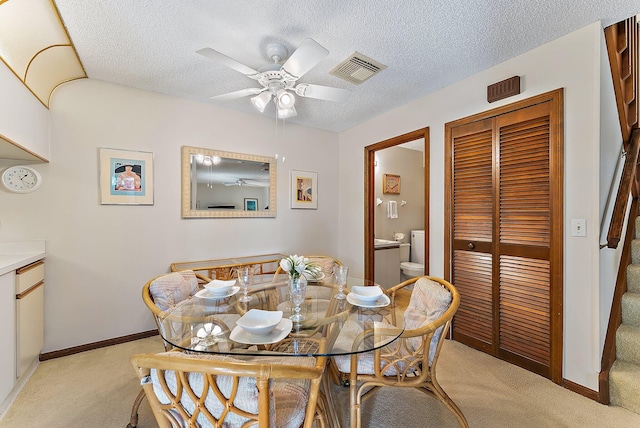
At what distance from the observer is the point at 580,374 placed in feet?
6.28

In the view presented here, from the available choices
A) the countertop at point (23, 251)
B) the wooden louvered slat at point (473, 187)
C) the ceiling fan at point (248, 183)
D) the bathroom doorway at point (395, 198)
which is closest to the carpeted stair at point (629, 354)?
the wooden louvered slat at point (473, 187)

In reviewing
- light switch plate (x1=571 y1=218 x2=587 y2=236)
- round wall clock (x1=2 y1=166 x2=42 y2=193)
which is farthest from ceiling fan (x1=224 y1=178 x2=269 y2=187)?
light switch plate (x1=571 y1=218 x2=587 y2=236)

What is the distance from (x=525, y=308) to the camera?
7.27 ft

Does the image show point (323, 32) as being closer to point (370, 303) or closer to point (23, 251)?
point (370, 303)

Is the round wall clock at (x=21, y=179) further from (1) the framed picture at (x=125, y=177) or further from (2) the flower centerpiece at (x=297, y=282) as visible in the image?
(2) the flower centerpiece at (x=297, y=282)

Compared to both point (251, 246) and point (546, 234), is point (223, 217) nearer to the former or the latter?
point (251, 246)

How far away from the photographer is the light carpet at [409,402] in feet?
5.44

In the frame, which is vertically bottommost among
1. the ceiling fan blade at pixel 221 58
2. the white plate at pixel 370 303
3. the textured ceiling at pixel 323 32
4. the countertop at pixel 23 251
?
the white plate at pixel 370 303

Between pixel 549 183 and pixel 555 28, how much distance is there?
107cm

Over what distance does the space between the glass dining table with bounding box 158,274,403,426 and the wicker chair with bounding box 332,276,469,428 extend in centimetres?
10

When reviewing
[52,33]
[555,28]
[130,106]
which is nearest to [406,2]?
[555,28]

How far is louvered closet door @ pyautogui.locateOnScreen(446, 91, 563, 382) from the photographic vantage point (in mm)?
2061

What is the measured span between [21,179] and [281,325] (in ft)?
8.53

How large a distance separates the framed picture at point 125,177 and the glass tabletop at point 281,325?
1491 millimetres
